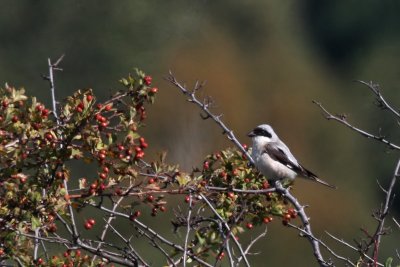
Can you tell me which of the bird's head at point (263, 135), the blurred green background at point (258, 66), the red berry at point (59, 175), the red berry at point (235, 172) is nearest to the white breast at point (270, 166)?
the bird's head at point (263, 135)

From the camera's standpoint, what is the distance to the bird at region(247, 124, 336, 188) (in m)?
7.50

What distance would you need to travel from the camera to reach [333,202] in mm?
25328

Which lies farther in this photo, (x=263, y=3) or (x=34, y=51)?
(x=263, y=3)

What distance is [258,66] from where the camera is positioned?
3148cm

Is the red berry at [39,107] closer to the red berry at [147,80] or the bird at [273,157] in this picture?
the red berry at [147,80]

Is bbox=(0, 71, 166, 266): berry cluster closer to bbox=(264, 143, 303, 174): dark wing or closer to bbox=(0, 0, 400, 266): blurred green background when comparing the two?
bbox=(264, 143, 303, 174): dark wing

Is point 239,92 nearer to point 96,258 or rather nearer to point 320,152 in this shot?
point 320,152

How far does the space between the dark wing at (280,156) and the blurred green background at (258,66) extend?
10.4 ft

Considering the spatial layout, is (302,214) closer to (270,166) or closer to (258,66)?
(270,166)

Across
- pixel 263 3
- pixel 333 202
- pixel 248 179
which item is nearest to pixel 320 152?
pixel 333 202

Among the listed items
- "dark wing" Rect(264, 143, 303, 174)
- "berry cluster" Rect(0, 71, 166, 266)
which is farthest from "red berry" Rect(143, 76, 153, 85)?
"dark wing" Rect(264, 143, 303, 174)

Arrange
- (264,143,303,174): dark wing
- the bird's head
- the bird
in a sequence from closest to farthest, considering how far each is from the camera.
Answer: the bird < (264,143,303,174): dark wing < the bird's head

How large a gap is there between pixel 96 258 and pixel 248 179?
85cm

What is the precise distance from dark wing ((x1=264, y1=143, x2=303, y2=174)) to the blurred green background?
318 cm
